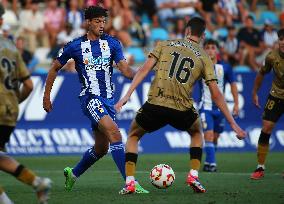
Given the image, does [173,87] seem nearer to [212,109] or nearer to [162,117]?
[162,117]

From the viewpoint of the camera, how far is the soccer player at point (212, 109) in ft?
49.8

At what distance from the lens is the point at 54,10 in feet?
79.0

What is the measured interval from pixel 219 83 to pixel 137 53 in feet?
27.6

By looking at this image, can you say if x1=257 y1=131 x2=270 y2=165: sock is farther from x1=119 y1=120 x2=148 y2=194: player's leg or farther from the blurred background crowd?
the blurred background crowd

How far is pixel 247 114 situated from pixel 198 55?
9.71 m

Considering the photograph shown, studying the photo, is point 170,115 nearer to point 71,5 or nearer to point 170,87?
point 170,87

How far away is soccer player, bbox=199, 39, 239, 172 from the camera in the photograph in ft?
49.8

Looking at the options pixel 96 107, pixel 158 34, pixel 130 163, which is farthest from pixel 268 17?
pixel 130 163

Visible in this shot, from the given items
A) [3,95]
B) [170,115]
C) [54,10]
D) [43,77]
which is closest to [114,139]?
[170,115]

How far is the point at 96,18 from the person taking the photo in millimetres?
11266

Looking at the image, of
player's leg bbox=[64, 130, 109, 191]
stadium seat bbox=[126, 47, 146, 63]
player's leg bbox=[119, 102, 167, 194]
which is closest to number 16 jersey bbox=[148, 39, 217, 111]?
player's leg bbox=[119, 102, 167, 194]

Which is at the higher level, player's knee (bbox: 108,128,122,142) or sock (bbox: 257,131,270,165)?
player's knee (bbox: 108,128,122,142)

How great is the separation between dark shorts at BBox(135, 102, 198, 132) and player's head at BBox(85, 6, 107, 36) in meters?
1.38

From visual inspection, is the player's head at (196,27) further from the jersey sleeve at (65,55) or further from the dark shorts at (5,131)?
the dark shorts at (5,131)
